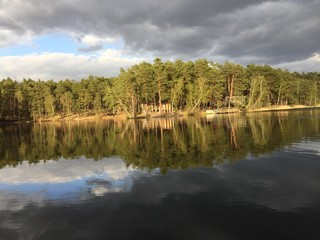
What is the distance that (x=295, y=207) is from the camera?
14.8m

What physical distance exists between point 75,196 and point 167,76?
373 ft

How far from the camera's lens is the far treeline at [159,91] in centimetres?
12444

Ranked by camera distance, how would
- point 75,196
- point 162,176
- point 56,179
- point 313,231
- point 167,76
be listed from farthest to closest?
point 167,76 < point 56,179 < point 162,176 < point 75,196 < point 313,231

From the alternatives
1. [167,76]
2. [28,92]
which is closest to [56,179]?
[167,76]

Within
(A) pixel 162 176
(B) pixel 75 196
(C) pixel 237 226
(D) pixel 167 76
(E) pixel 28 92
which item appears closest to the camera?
(C) pixel 237 226

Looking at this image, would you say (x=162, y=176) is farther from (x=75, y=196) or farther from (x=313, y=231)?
(x=313, y=231)

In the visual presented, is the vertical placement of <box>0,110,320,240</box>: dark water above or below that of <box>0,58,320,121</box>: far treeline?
below

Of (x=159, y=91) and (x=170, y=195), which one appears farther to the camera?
(x=159, y=91)

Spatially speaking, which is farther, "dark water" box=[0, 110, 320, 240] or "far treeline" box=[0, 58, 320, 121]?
"far treeline" box=[0, 58, 320, 121]

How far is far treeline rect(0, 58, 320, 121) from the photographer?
408ft

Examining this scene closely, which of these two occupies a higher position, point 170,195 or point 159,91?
point 159,91

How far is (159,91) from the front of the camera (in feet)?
406

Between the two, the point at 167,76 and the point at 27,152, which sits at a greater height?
the point at 167,76

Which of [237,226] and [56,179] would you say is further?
[56,179]
